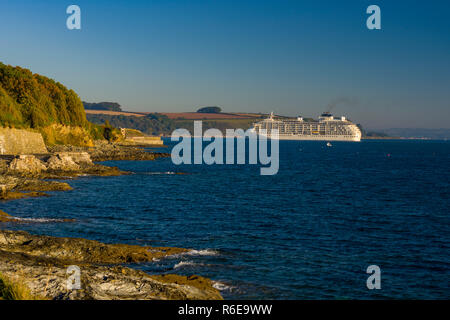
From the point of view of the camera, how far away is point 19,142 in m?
57.1

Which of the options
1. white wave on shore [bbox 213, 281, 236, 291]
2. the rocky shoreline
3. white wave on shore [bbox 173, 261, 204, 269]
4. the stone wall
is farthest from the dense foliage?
white wave on shore [bbox 213, 281, 236, 291]

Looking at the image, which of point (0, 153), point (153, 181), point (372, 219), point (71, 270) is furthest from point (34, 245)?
point (0, 153)

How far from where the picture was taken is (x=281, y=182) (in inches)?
2174

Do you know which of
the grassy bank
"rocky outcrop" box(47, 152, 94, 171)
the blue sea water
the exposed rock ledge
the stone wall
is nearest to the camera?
the grassy bank

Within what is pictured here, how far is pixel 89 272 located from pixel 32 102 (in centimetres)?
7540

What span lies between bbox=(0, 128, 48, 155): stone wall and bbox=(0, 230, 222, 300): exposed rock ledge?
38.9 meters

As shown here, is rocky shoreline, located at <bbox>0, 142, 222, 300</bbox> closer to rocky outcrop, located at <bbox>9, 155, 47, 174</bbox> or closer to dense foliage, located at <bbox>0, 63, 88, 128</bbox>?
rocky outcrop, located at <bbox>9, 155, 47, 174</bbox>

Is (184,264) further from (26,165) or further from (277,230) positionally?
(26,165)

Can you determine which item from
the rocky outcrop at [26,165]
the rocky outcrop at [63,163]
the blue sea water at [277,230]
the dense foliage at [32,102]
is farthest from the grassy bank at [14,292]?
the dense foliage at [32,102]

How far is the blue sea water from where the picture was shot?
16.2 meters

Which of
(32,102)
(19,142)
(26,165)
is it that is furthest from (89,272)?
(32,102)

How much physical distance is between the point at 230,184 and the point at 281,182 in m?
6.71

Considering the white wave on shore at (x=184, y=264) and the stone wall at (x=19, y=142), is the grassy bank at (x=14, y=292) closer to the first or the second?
the white wave on shore at (x=184, y=264)
